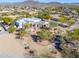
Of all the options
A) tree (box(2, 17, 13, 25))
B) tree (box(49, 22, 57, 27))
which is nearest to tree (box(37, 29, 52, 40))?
tree (box(49, 22, 57, 27))

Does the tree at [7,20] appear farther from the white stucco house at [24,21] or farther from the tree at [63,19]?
the tree at [63,19]

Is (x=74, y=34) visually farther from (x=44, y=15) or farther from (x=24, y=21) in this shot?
(x=24, y=21)

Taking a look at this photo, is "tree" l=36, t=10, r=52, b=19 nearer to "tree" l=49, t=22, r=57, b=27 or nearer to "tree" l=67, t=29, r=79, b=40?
"tree" l=49, t=22, r=57, b=27

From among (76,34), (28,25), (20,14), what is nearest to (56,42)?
(76,34)

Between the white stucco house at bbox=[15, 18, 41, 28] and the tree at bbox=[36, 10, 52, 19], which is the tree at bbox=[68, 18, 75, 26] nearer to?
the tree at bbox=[36, 10, 52, 19]

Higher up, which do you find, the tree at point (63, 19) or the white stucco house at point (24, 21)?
the tree at point (63, 19)

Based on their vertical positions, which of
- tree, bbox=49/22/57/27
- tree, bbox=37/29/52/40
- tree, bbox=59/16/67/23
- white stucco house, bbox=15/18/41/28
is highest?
tree, bbox=59/16/67/23

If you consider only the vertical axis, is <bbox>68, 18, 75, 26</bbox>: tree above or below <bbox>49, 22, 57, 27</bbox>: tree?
above

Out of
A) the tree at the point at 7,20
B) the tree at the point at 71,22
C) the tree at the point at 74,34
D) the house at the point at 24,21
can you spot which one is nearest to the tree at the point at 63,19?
the tree at the point at 71,22

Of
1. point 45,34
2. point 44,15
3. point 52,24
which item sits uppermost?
point 44,15

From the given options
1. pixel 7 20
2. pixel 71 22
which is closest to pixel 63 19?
pixel 71 22

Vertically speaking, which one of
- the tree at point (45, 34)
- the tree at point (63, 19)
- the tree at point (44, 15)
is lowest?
the tree at point (45, 34)
